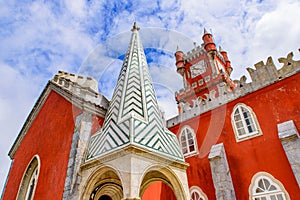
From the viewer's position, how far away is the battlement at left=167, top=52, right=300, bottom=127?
423 inches

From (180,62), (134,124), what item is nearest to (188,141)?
(134,124)

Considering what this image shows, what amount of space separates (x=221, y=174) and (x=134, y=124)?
6.21m

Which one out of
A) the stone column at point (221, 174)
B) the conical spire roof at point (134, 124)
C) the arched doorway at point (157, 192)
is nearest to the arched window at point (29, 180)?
the conical spire roof at point (134, 124)

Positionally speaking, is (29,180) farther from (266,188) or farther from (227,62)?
(227,62)

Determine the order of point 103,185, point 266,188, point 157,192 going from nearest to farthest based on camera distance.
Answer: point 103,185 → point 266,188 → point 157,192

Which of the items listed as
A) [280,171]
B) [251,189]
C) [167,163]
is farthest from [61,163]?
[280,171]

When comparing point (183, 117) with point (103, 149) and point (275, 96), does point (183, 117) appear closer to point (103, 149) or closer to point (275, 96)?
point (275, 96)

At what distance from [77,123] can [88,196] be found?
2.73 metres

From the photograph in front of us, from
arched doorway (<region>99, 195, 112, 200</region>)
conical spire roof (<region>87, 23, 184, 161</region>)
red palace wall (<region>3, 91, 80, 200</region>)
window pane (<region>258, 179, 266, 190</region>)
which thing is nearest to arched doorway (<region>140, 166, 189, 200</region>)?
conical spire roof (<region>87, 23, 184, 161</region>)

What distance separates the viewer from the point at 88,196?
20.8 feet

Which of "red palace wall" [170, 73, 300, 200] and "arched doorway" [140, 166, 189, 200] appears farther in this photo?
"red palace wall" [170, 73, 300, 200]

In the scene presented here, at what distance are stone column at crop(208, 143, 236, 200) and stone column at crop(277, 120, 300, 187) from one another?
9.27 feet

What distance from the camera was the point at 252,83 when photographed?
11.8 metres

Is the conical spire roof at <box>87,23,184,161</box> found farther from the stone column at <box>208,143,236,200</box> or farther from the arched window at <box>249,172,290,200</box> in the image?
the arched window at <box>249,172,290,200</box>
